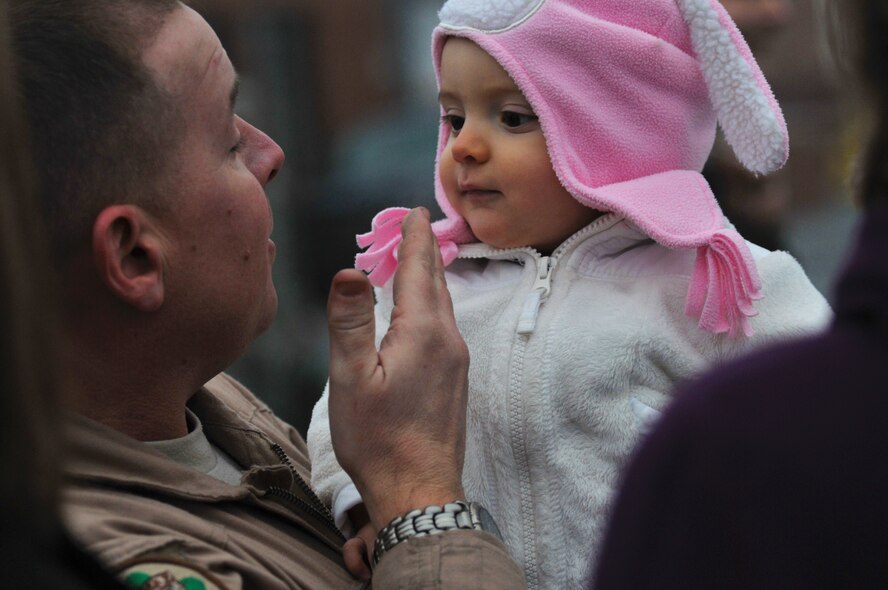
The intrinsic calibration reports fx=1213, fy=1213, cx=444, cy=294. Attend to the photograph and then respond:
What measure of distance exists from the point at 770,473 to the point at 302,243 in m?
9.52

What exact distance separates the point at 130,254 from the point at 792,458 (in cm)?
115

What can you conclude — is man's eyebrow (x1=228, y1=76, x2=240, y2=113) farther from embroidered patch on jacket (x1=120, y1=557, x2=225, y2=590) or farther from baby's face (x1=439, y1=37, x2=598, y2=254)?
embroidered patch on jacket (x1=120, y1=557, x2=225, y2=590)

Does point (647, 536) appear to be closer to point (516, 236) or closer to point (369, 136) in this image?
point (516, 236)

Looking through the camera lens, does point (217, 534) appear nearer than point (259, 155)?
Yes

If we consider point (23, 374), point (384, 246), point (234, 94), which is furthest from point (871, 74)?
point (384, 246)

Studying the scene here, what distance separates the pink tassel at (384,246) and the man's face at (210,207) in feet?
1.22

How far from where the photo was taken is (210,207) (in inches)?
78.7

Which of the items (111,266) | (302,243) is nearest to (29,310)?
(111,266)

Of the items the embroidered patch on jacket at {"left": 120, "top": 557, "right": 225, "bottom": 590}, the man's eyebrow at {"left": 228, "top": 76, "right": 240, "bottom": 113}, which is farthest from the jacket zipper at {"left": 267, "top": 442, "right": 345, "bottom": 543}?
the man's eyebrow at {"left": 228, "top": 76, "right": 240, "bottom": 113}

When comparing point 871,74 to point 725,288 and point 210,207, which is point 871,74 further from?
point 210,207

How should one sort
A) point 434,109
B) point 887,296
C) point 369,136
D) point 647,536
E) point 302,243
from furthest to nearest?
point 434,109 < point 369,136 < point 302,243 < point 647,536 < point 887,296

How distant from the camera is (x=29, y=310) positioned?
1230 mm

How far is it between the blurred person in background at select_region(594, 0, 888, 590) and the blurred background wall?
145 centimetres

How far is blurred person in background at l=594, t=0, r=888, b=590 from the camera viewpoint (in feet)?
3.64
